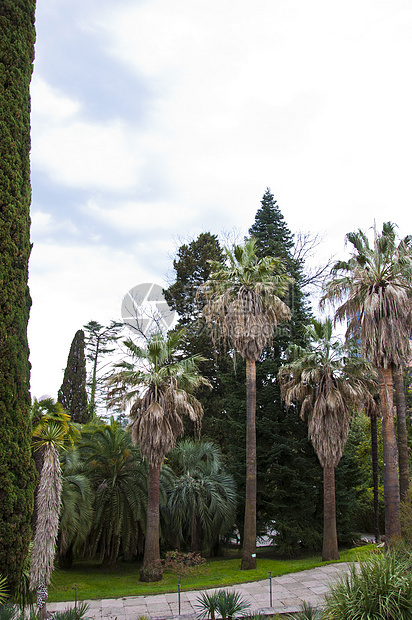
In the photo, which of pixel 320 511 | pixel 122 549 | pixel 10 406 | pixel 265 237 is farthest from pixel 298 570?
pixel 265 237

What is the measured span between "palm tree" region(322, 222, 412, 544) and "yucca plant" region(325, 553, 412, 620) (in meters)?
7.38

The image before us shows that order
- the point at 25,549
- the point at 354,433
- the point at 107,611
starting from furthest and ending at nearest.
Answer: the point at 354,433 → the point at 107,611 → the point at 25,549

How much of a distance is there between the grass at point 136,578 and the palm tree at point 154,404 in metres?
0.97

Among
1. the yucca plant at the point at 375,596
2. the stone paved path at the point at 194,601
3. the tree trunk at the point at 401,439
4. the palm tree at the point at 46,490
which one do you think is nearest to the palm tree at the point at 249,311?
the stone paved path at the point at 194,601

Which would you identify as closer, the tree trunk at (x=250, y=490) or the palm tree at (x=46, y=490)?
the palm tree at (x=46, y=490)

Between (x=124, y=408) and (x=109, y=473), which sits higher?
(x=124, y=408)

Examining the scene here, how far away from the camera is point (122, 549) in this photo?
61.8 feet

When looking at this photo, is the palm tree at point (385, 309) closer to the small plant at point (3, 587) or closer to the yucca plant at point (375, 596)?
the yucca plant at point (375, 596)

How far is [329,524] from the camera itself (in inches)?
709

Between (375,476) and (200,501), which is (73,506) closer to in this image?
(200,501)

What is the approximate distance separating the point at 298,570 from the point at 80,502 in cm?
780

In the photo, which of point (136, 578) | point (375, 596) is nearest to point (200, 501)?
point (136, 578)

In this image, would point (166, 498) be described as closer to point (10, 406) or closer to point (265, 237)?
point (10, 406)

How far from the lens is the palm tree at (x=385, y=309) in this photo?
15.2 meters
